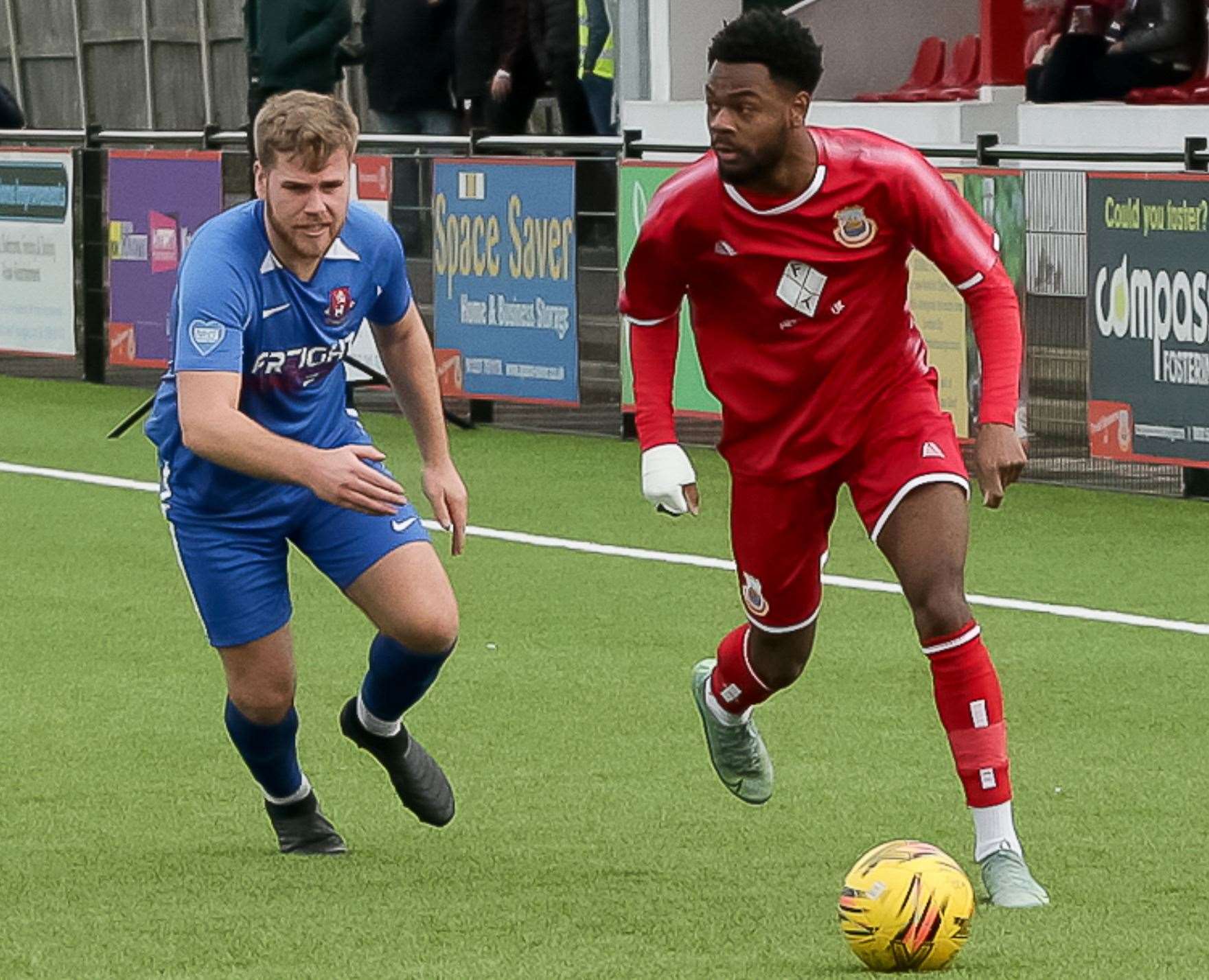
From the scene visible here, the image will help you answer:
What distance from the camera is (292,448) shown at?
20.2 feet

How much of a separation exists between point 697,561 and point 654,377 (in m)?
5.09

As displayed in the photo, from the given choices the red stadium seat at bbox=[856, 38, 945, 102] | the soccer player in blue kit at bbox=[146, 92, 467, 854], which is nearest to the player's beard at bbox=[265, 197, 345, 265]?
the soccer player in blue kit at bbox=[146, 92, 467, 854]

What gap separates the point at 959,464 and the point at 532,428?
393 inches

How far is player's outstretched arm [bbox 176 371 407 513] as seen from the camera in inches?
237

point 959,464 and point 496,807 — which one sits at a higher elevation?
point 959,464

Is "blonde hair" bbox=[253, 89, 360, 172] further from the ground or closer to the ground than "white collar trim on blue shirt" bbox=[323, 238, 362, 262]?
further from the ground

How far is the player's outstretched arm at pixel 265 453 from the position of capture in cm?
603

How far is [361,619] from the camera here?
10.6 m

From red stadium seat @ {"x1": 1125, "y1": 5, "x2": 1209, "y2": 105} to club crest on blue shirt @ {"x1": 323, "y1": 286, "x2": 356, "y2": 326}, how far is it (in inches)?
410

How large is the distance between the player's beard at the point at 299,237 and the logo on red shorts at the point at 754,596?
1.36 metres

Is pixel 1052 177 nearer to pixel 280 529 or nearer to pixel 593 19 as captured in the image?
pixel 593 19

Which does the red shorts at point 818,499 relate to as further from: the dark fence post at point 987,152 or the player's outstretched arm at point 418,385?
the dark fence post at point 987,152

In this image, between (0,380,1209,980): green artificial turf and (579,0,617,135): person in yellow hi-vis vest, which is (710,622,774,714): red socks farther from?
(579,0,617,135): person in yellow hi-vis vest

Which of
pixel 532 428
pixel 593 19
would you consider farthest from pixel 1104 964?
pixel 593 19
